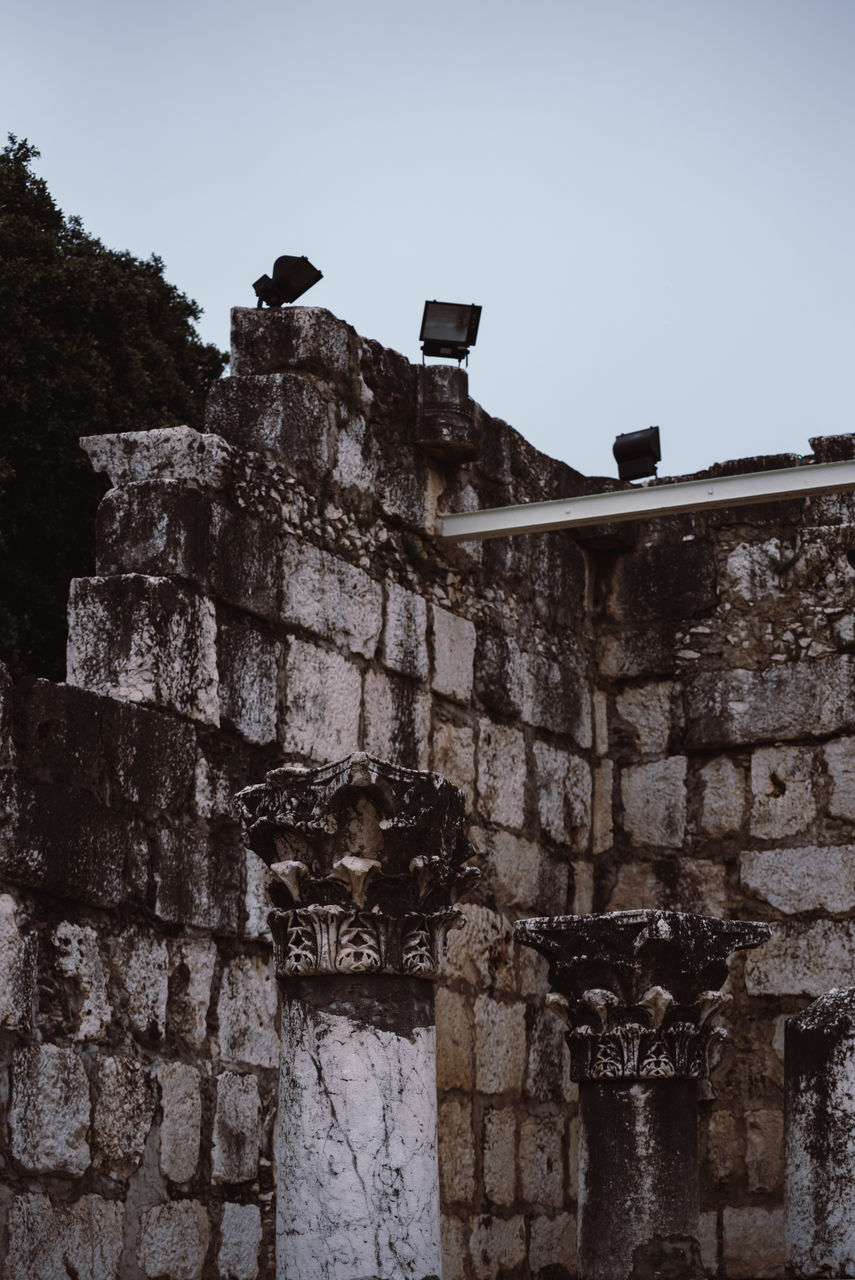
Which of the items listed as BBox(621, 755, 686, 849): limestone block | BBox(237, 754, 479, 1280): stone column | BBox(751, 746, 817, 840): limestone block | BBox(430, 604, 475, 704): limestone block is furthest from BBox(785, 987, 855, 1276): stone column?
BBox(621, 755, 686, 849): limestone block

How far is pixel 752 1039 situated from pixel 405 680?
9.31ft

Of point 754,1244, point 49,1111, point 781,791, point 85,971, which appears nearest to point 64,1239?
point 49,1111

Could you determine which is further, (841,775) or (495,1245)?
(841,775)

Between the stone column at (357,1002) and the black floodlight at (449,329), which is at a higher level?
the black floodlight at (449,329)

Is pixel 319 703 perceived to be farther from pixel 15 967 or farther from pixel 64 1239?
pixel 64 1239

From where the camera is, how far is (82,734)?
25.2 feet

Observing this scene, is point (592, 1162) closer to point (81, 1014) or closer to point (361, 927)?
point (361, 927)

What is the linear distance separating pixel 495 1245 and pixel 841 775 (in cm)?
312

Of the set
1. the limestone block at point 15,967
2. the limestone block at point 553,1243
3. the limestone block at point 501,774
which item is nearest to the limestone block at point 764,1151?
the limestone block at point 553,1243

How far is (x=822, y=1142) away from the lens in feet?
24.1

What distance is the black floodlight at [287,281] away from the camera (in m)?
9.73

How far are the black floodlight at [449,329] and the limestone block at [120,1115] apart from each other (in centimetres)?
437

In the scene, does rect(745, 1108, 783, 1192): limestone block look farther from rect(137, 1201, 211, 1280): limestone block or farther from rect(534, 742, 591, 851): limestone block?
rect(137, 1201, 211, 1280): limestone block

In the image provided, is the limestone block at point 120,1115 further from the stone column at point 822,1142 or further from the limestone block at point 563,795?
the limestone block at point 563,795
